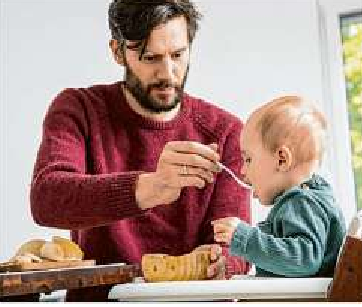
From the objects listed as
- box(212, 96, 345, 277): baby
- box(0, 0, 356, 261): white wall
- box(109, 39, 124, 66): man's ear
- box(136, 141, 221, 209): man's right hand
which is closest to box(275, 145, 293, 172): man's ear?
box(212, 96, 345, 277): baby

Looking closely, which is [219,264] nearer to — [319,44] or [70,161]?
[70,161]

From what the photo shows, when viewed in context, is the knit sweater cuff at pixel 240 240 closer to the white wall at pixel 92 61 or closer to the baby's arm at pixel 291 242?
the baby's arm at pixel 291 242

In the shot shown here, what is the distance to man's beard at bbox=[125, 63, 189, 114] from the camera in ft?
5.00

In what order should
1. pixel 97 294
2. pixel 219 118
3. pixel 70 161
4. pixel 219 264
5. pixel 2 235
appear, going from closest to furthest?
pixel 219 264 → pixel 97 294 → pixel 70 161 → pixel 219 118 → pixel 2 235

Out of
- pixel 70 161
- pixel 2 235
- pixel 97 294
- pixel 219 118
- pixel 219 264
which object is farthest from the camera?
pixel 2 235

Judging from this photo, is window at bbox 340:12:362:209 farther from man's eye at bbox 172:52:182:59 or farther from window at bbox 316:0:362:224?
man's eye at bbox 172:52:182:59

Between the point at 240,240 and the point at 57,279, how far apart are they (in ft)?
0.89

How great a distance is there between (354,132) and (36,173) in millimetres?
1853

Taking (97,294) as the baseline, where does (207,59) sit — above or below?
above

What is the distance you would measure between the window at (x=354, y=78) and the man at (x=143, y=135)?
1461 millimetres

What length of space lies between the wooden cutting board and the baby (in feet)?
0.81

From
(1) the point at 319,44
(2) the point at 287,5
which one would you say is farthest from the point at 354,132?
(2) the point at 287,5

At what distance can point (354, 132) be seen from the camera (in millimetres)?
2980

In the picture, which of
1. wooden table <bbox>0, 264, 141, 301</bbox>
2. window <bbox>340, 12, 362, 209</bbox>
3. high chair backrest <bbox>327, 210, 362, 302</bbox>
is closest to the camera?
high chair backrest <bbox>327, 210, 362, 302</bbox>
